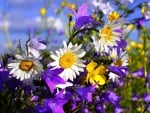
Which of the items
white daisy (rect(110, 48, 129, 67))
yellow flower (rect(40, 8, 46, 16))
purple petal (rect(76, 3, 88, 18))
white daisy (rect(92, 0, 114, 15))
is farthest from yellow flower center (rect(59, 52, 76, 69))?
yellow flower (rect(40, 8, 46, 16))

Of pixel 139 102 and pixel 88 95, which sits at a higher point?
pixel 88 95

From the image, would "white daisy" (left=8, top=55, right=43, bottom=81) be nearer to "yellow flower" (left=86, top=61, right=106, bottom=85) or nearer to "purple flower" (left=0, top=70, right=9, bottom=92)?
"purple flower" (left=0, top=70, right=9, bottom=92)

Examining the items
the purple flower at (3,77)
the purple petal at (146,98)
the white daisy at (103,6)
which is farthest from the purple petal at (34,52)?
the purple petal at (146,98)

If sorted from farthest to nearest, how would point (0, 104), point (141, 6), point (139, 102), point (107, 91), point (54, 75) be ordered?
1. point (141, 6)
2. point (139, 102)
3. point (107, 91)
4. point (0, 104)
5. point (54, 75)

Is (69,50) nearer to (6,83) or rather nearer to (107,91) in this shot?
(6,83)

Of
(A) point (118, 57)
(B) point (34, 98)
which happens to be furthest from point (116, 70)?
(B) point (34, 98)

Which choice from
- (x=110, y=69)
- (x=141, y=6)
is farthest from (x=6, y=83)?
(x=141, y=6)
